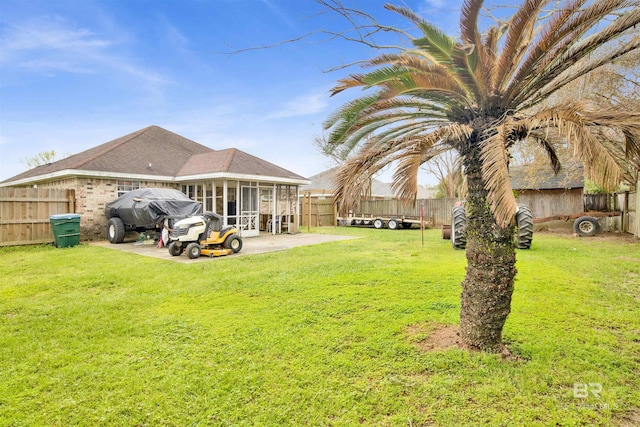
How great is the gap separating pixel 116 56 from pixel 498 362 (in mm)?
13691

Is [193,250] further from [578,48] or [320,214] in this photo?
[320,214]

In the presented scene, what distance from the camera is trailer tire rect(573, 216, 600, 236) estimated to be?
40.7 ft

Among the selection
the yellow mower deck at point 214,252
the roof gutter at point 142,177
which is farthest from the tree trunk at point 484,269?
the roof gutter at point 142,177

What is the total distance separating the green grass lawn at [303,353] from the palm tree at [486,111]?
778 mm

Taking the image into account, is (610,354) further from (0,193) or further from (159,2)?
(0,193)

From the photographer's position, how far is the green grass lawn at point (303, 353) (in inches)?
94.3

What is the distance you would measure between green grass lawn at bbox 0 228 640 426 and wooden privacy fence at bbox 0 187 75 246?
5.86m

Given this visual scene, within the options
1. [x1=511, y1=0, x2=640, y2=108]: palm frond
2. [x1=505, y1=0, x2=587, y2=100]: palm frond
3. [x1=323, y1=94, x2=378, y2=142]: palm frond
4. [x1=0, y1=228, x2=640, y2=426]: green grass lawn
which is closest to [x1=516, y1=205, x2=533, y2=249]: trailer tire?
[x1=0, y1=228, x2=640, y2=426]: green grass lawn

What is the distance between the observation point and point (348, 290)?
5.52 metres

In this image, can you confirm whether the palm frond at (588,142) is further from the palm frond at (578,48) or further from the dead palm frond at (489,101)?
the palm frond at (578,48)

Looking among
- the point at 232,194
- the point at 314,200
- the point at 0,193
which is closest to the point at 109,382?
the point at 0,193

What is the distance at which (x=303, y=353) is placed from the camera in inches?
129

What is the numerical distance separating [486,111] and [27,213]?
13460 millimetres

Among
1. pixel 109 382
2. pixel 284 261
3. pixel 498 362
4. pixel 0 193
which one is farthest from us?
pixel 0 193
